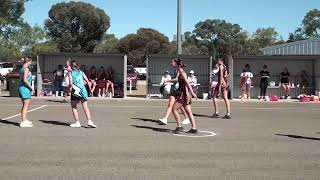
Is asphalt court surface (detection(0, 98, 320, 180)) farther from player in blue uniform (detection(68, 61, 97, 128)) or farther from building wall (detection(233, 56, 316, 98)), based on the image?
building wall (detection(233, 56, 316, 98))

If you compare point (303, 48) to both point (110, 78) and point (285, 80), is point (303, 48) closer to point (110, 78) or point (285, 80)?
point (285, 80)

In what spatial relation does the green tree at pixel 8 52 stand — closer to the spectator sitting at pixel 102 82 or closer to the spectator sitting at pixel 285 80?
the spectator sitting at pixel 102 82

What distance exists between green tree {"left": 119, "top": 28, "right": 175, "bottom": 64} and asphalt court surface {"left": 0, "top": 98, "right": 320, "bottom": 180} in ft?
249

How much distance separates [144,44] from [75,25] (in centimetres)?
1219

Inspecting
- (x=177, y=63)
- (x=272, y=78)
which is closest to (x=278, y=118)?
(x=177, y=63)

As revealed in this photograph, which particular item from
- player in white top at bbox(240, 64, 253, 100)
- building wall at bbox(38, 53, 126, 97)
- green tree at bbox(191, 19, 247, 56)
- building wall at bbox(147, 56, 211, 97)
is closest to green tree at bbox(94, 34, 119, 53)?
green tree at bbox(191, 19, 247, 56)

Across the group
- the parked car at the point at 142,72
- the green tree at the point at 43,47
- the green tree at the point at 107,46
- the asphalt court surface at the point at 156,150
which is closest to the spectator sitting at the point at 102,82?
the asphalt court surface at the point at 156,150

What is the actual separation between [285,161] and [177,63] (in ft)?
14.4

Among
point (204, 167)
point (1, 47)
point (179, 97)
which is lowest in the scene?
point (204, 167)

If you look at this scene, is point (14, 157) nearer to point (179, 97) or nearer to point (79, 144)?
point (79, 144)

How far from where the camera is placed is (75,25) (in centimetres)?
8950

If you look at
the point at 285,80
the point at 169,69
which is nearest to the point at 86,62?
the point at 169,69

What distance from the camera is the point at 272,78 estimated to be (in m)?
28.9

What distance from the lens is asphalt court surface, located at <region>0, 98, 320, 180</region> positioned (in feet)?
27.4
